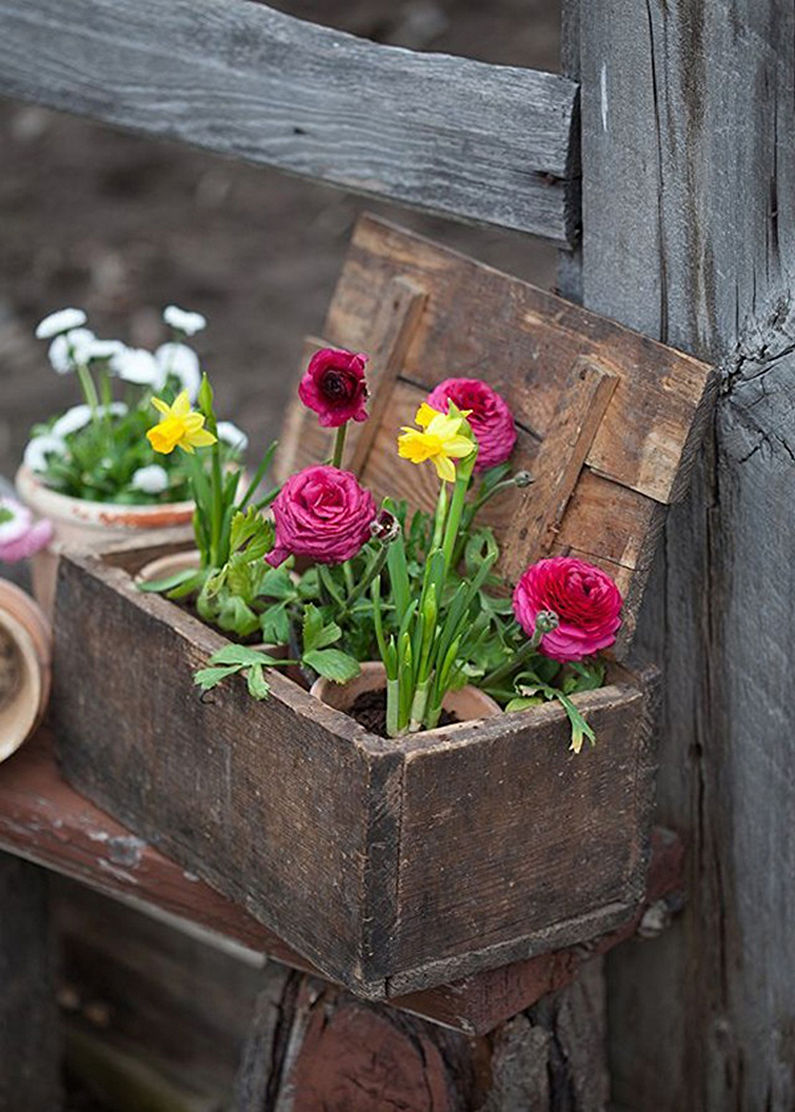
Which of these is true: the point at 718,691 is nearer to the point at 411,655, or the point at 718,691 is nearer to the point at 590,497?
the point at 590,497

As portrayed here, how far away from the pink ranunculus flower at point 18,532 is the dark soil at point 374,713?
63cm

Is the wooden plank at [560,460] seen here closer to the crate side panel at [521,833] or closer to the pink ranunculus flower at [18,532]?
the crate side panel at [521,833]

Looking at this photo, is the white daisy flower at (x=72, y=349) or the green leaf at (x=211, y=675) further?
the white daisy flower at (x=72, y=349)

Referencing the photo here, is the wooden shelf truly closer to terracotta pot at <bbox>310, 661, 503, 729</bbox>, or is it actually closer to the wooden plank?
terracotta pot at <bbox>310, 661, 503, 729</bbox>

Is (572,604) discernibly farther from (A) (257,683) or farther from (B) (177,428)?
(B) (177,428)

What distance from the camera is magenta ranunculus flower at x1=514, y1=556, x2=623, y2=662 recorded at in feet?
5.45

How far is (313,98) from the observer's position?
2072 millimetres

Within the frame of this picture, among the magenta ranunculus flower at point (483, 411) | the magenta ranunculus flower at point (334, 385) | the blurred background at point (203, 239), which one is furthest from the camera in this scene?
the blurred background at point (203, 239)

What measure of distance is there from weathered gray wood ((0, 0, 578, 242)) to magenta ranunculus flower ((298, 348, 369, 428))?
336 mm

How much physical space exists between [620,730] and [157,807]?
575mm

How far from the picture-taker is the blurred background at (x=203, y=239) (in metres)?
4.41

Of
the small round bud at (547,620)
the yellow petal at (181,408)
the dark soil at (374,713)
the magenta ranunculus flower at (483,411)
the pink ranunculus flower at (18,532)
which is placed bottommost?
the pink ranunculus flower at (18,532)

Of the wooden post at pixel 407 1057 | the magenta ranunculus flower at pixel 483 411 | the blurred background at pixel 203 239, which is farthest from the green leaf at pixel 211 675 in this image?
the blurred background at pixel 203 239

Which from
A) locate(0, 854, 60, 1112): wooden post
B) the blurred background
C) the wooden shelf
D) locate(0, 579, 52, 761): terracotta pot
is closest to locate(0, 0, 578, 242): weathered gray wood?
locate(0, 579, 52, 761): terracotta pot
